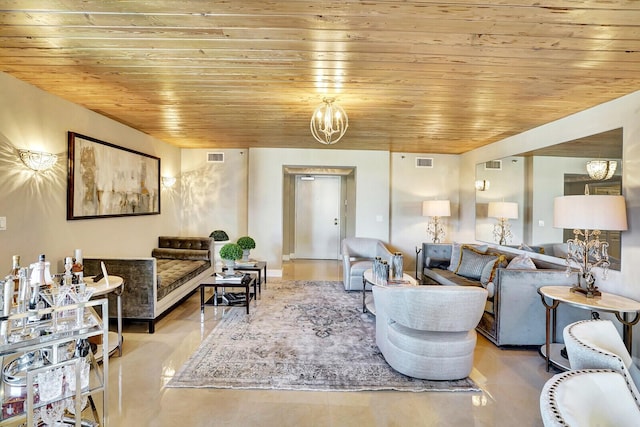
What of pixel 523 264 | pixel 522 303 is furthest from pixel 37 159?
pixel 523 264

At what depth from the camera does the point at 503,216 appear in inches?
183

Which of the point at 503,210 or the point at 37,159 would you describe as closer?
the point at 37,159

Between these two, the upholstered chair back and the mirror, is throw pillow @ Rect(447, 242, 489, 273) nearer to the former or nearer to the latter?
the mirror

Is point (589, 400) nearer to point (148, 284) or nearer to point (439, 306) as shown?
point (439, 306)

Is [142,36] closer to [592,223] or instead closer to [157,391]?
[157,391]

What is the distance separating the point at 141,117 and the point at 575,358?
15.7 ft

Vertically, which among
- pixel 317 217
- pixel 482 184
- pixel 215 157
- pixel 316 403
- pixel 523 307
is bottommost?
pixel 316 403

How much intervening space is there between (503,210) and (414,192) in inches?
74.6

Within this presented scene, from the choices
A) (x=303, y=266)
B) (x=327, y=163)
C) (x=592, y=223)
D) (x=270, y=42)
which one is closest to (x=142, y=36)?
(x=270, y=42)

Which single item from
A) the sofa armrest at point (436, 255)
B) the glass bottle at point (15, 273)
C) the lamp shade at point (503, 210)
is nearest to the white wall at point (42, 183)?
the glass bottle at point (15, 273)

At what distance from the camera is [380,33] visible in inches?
77.9

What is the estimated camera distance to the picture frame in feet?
11.4

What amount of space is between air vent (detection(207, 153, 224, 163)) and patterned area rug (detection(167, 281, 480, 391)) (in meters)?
3.34

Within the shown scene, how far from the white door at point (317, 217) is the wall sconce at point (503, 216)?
4012 millimetres
